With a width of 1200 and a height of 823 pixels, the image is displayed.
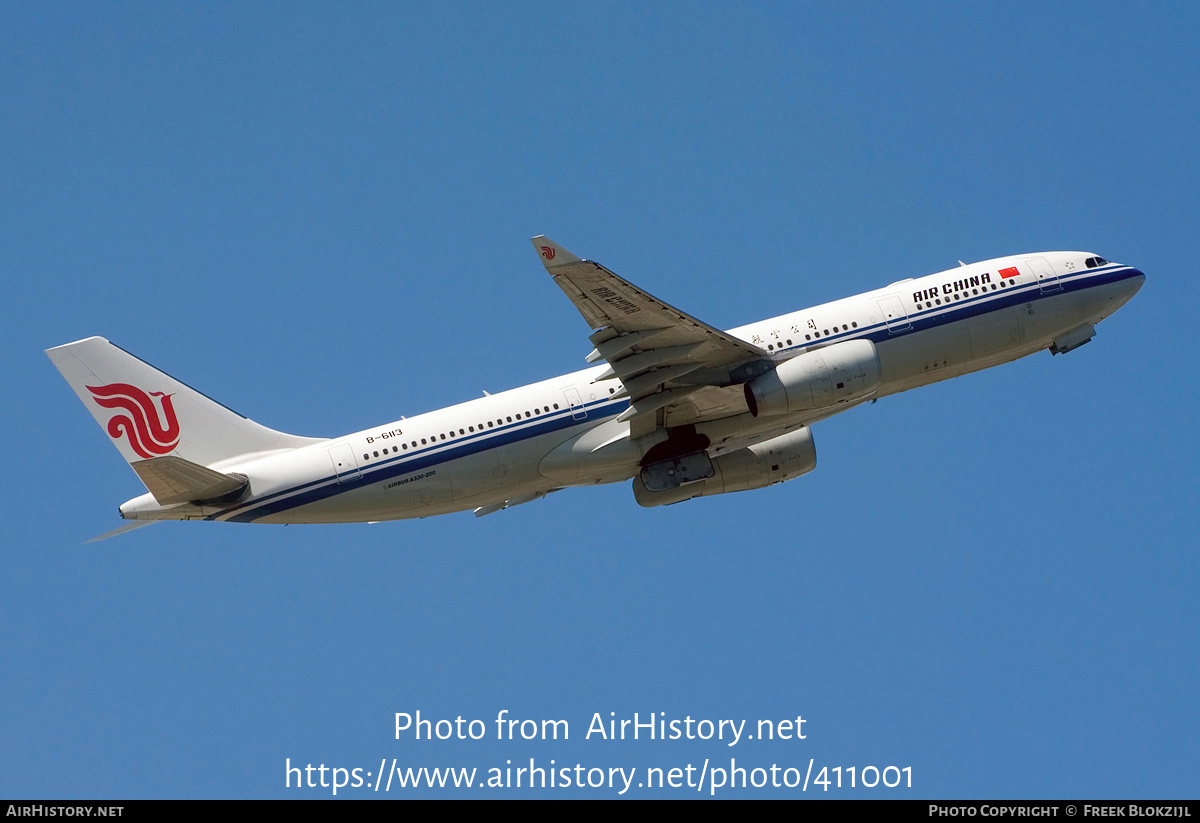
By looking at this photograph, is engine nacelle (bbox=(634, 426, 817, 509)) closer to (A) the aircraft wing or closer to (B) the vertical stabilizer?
(A) the aircraft wing


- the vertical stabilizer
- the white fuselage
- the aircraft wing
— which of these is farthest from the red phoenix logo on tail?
the aircraft wing

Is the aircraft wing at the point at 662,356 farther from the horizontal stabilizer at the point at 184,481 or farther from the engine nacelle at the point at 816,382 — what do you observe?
the horizontal stabilizer at the point at 184,481

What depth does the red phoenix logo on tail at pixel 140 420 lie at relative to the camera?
4000 centimetres

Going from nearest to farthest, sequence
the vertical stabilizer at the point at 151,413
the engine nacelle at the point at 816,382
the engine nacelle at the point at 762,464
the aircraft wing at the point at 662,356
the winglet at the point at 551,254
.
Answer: the winglet at the point at 551,254
the aircraft wing at the point at 662,356
the engine nacelle at the point at 816,382
the vertical stabilizer at the point at 151,413
the engine nacelle at the point at 762,464

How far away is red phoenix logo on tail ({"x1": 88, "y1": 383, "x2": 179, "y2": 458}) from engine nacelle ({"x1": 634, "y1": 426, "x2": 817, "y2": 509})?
16.4m

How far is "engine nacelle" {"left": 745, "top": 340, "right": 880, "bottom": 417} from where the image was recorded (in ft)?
124

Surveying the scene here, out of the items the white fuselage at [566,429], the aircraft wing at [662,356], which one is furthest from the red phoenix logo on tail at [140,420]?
the aircraft wing at [662,356]

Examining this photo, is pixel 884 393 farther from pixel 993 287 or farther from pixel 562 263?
pixel 562 263

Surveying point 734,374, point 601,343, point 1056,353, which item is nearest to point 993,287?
point 1056,353

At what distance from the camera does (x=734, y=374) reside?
127 ft

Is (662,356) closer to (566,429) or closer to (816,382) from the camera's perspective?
(566,429)

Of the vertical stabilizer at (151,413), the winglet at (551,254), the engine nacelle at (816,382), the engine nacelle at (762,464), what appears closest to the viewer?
the winglet at (551,254)

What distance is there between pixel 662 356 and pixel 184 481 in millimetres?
13736

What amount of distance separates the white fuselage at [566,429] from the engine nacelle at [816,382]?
1029 millimetres
